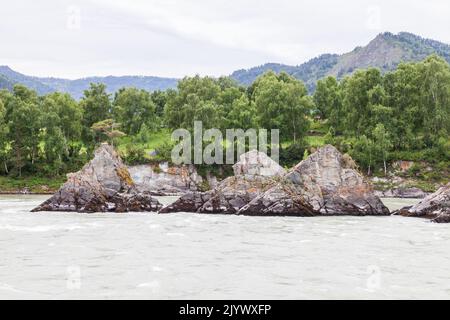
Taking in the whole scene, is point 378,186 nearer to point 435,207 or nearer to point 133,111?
point 435,207

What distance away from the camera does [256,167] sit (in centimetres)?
6041

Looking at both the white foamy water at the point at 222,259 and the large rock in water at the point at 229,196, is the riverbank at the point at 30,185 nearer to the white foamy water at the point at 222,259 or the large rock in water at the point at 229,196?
the large rock in water at the point at 229,196

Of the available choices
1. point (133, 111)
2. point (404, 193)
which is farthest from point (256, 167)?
point (133, 111)

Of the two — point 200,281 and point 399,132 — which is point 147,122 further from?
point 200,281

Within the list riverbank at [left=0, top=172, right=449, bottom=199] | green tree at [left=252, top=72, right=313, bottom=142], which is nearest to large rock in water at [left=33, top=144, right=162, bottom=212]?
riverbank at [left=0, top=172, right=449, bottom=199]

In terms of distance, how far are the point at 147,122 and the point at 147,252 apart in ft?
289

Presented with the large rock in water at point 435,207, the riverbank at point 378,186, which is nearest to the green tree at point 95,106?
the riverbank at point 378,186

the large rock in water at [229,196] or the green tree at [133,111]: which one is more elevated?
the green tree at [133,111]

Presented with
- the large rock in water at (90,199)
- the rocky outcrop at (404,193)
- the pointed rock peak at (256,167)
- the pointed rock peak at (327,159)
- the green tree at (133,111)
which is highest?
the green tree at (133,111)

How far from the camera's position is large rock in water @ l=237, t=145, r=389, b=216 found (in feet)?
179

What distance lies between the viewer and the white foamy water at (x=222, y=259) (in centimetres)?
2517

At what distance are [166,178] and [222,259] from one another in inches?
2532

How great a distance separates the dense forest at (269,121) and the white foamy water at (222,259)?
50187mm

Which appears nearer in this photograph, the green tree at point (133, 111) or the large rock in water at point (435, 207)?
the large rock in water at point (435, 207)
